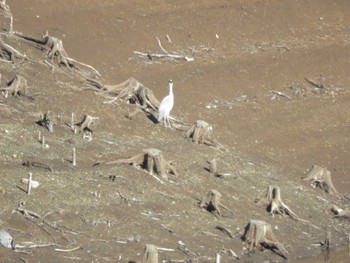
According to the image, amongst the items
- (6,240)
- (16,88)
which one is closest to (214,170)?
(16,88)

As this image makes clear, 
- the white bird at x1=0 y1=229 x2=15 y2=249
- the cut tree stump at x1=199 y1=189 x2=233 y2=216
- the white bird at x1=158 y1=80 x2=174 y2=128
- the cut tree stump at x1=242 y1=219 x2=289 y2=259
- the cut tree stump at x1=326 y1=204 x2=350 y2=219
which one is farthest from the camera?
the white bird at x1=158 y1=80 x2=174 y2=128

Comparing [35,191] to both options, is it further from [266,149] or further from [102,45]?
[102,45]

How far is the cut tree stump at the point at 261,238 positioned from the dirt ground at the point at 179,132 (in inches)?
4.8

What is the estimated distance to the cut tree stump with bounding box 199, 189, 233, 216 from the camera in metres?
17.0

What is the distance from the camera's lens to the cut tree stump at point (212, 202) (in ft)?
55.9

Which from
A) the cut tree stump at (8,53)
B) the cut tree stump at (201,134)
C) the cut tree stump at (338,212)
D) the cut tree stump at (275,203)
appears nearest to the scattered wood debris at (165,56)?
the cut tree stump at (8,53)

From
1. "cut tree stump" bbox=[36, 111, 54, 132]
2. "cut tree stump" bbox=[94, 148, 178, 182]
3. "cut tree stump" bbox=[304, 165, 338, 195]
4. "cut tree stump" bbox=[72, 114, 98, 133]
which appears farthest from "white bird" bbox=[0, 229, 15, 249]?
"cut tree stump" bbox=[304, 165, 338, 195]

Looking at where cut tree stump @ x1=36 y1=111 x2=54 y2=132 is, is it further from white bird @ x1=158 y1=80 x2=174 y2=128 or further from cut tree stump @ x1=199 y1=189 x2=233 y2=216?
cut tree stump @ x1=199 y1=189 x2=233 y2=216

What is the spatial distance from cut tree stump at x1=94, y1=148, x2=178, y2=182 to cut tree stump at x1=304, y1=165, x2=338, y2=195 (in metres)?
3.25

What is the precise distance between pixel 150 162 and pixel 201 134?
7.94ft

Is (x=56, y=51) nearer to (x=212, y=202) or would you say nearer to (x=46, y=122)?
(x=46, y=122)

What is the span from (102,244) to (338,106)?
31.6 feet

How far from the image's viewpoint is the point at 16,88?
19203mm

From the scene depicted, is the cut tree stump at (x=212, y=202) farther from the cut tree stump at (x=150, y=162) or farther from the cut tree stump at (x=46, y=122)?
the cut tree stump at (x=46, y=122)
